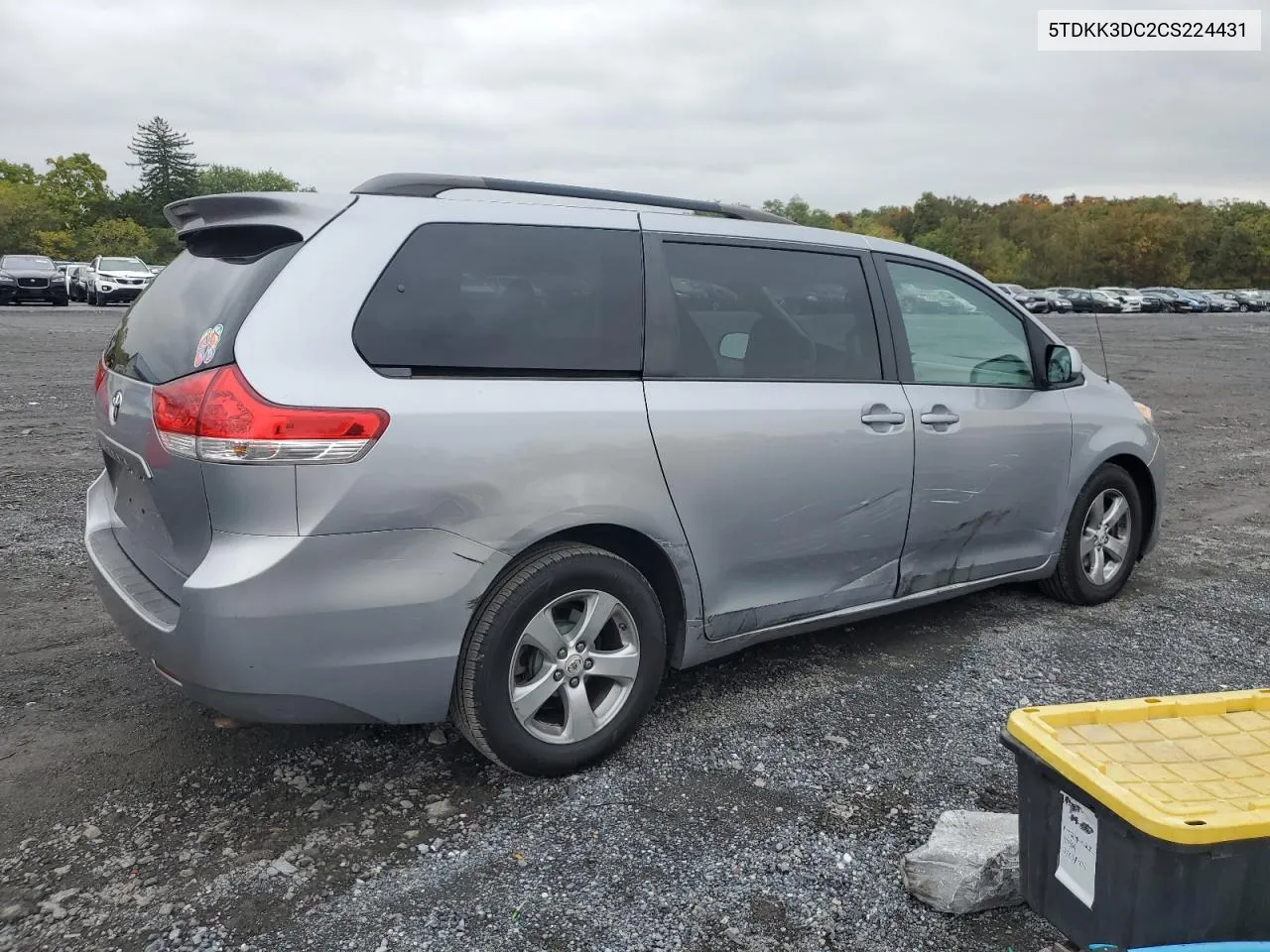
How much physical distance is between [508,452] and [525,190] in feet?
3.34

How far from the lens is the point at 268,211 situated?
312 centimetres

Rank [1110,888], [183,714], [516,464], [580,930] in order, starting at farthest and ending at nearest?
[183,714], [516,464], [580,930], [1110,888]

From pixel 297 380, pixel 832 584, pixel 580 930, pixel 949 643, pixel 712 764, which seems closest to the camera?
pixel 580 930

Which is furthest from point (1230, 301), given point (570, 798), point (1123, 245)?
point (570, 798)

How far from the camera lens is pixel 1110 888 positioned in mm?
2078

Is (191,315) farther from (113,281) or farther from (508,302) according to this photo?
(113,281)

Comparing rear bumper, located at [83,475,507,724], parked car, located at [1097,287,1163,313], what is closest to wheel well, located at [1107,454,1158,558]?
rear bumper, located at [83,475,507,724]

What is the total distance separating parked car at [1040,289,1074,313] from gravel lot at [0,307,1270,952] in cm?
5543

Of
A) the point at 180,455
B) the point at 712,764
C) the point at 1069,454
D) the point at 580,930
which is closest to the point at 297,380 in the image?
the point at 180,455

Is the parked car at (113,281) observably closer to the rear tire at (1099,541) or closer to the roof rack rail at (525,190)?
the roof rack rail at (525,190)

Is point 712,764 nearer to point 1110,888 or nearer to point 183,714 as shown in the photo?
point 1110,888

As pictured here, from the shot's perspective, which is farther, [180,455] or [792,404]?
[792,404]

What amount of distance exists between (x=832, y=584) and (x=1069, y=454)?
155 cm

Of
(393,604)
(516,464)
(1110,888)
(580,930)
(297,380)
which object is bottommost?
(580,930)
